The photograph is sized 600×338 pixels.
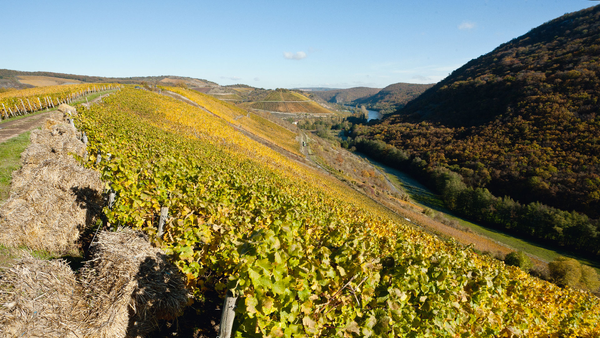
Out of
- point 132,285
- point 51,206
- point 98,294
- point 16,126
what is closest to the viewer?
point 98,294

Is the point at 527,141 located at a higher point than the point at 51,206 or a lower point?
higher

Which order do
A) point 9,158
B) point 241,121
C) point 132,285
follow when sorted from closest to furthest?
1. point 132,285
2. point 9,158
3. point 241,121

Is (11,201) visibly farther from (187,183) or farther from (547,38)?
(547,38)

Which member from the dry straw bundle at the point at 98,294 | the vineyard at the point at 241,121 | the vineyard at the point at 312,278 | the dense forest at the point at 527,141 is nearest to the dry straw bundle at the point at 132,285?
the dry straw bundle at the point at 98,294

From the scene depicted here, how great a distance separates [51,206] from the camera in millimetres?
5480

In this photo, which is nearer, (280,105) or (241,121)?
(241,121)

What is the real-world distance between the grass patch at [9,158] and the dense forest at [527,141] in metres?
62.3

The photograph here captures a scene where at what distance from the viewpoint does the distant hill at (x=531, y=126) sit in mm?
49875

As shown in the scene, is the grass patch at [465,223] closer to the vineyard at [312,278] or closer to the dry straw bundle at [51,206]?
the vineyard at [312,278]

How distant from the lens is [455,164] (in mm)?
67750

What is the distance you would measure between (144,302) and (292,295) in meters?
2.37

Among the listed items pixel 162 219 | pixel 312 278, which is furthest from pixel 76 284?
pixel 312 278

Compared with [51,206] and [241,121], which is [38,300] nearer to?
[51,206]

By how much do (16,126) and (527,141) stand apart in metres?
90.3
